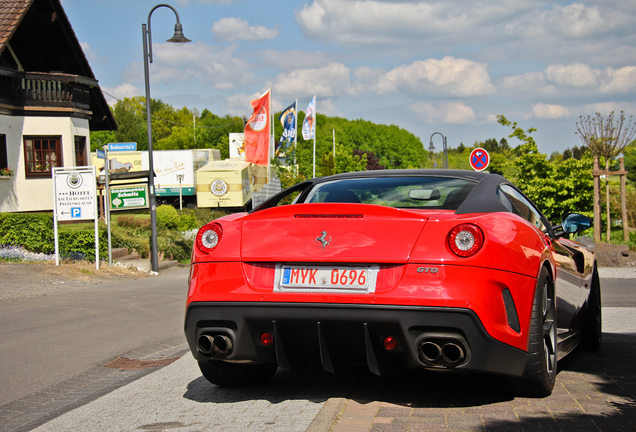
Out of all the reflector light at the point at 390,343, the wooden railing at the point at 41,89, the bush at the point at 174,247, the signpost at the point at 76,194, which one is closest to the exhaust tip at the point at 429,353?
the reflector light at the point at 390,343

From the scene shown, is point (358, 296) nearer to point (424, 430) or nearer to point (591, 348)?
point (424, 430)

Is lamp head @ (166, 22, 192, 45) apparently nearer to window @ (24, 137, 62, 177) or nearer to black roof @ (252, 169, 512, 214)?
window @ (24, 137, 62, 177)

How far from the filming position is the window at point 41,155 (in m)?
27.8

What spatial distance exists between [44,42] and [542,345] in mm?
29351

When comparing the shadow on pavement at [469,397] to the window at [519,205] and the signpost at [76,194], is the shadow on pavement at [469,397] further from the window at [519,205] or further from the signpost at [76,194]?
the signpost at [76,194]

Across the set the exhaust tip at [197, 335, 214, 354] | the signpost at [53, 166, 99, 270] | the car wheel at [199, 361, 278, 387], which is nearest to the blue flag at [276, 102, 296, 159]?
the signpost at [53, 166, 99, 270]

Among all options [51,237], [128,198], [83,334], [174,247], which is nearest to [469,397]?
[83,334]

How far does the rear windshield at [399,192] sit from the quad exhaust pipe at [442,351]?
0.95 meters

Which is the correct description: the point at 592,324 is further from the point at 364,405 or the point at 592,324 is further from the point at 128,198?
the point at 128,198

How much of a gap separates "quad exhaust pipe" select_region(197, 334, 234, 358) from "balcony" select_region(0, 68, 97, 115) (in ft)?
80.7

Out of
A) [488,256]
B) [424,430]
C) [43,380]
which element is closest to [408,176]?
[488,256]

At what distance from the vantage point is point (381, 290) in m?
4.20

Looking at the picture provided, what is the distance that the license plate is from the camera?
4262mm

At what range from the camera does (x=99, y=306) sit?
11516mm
